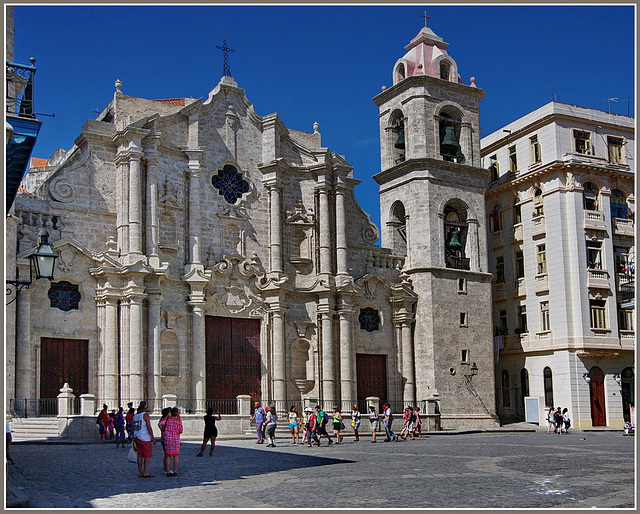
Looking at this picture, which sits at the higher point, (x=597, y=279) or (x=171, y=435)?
(x=597, y=279)

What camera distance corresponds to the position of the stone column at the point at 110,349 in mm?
31141

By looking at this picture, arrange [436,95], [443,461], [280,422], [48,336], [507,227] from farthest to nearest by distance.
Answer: [507,227] < [436,95] < [280,422] < [48,336] < [443,461]

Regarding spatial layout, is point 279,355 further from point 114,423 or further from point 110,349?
point 114,423

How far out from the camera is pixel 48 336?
101 feet

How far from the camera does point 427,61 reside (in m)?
40.1

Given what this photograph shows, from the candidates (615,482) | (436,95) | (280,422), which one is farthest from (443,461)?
(436,95)

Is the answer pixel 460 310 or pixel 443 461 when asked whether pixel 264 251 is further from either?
pixel 443 461

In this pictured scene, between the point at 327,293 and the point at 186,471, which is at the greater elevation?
the point at 327,293

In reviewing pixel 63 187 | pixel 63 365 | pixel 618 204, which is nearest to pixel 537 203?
pixel 618 204

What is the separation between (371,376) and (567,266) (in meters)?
10.6

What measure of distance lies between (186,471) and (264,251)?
19305 mm

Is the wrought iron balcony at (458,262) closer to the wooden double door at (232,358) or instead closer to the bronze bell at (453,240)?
the bronze bell at (453,240)

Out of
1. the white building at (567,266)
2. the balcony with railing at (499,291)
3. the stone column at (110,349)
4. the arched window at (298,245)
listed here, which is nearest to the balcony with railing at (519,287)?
the white building at (567,266)

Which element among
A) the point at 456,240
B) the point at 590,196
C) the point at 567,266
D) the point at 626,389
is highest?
the point at 590,196
